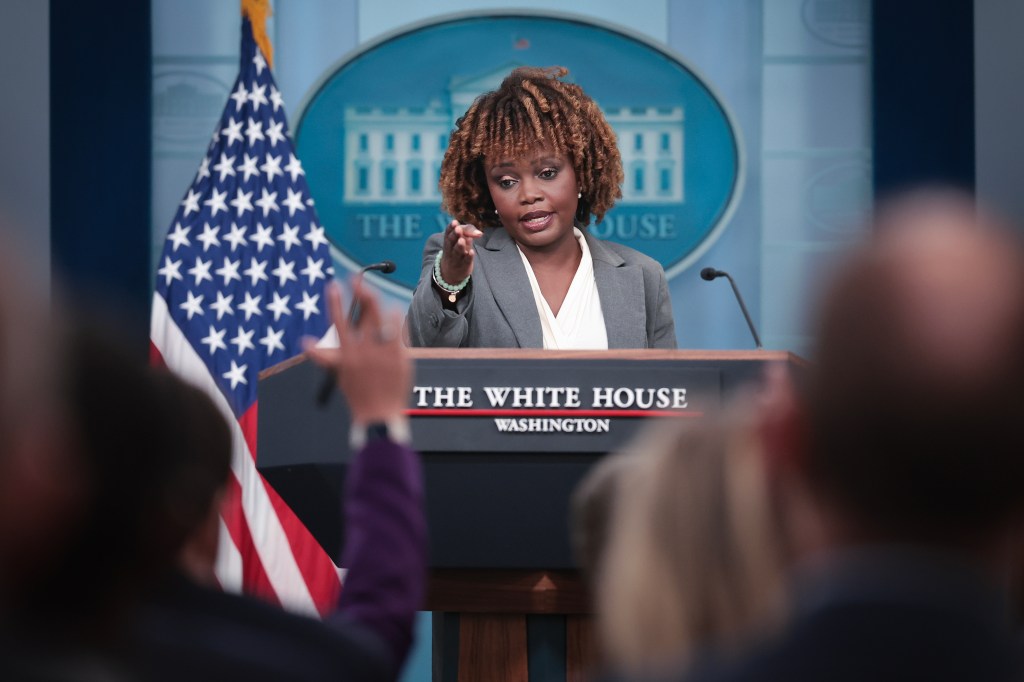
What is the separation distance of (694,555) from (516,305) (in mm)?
2170

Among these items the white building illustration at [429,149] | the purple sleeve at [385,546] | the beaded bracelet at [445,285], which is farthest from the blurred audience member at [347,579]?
the white building illustration at [429,149]

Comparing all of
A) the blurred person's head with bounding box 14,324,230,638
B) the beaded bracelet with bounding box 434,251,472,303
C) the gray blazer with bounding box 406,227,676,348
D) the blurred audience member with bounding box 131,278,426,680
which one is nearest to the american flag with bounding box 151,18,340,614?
the gray blazer with bounding box 406,227,676,348

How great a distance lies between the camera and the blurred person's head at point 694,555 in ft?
2.67

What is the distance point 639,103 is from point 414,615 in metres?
4.09

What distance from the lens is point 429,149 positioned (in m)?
4.98

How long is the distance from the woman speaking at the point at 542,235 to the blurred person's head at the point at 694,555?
75.7 inches

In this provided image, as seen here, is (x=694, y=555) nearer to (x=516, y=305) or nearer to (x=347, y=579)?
(x=347, y=579)

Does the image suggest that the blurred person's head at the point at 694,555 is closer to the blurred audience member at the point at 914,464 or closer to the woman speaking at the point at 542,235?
the blurred audience member at the point at 914,464

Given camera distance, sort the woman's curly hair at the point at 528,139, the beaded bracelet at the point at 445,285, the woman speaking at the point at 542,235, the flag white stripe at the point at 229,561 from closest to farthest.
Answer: the beaded bracelet at the point at 445,285, the woman speaking at the point at 542,235, the woman's curly hair at the point at 528,139, the flag white stripe at the point at 229,561

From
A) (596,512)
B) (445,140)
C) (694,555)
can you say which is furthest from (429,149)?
(694,555)

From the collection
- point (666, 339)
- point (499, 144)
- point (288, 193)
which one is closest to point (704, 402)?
point (666, 339)

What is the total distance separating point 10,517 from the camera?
0.73m

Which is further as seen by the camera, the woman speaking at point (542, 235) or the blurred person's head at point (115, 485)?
the woman speaking at point (542, 235)

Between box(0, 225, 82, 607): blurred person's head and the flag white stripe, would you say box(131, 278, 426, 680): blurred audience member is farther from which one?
the flag white stripe
